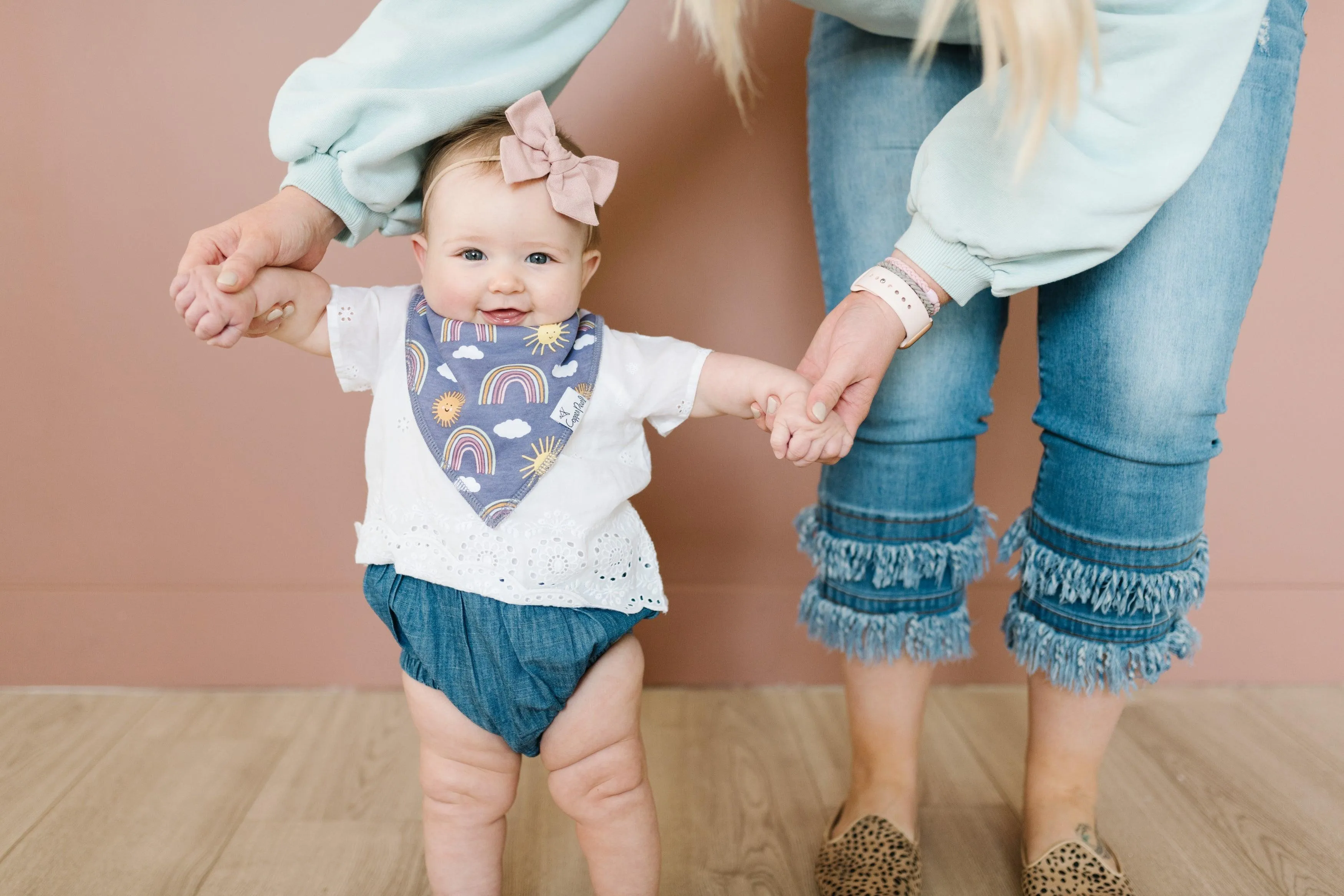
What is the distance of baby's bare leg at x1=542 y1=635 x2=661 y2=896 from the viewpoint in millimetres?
849

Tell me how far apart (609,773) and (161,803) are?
2.00 ft

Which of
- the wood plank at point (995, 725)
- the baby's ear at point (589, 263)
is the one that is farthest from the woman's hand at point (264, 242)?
the wood plank at point (995, 725)

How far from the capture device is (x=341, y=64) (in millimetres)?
829

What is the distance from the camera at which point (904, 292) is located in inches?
31.7

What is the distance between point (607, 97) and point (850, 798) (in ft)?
3.05

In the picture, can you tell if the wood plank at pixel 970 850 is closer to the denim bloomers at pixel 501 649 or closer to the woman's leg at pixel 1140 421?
the woman's leg at pixel 1140 421

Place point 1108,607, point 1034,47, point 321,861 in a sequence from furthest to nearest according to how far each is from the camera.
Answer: point 321,861 → point 1108,607 → point 1034,47

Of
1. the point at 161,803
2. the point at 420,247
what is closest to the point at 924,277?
the point at 420,247

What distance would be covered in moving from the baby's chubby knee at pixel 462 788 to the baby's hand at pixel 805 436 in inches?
15.5

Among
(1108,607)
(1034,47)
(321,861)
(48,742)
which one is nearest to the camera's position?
(1034,47)

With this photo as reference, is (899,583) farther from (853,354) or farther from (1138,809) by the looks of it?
(1138,809)

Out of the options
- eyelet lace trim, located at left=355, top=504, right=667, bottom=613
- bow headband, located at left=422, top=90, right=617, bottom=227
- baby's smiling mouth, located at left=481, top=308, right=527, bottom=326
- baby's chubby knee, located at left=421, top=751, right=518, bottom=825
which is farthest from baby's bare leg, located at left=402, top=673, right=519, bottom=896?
bow headband, located at left=422, top=90, right=617, bottom=227

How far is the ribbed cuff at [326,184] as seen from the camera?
0.83m

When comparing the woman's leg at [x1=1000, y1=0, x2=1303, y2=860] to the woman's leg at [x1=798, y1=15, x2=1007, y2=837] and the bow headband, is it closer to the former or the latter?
the woman's leg at [x1=798, y1=15, x2=1007, y2=837]
